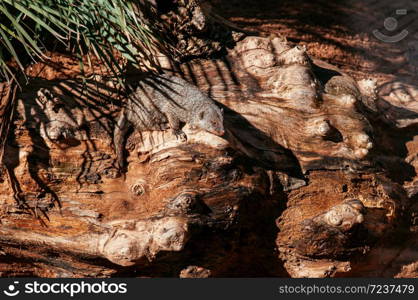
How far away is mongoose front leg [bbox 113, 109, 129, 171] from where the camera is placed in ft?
11.3

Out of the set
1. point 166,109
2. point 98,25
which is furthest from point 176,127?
point 98,25

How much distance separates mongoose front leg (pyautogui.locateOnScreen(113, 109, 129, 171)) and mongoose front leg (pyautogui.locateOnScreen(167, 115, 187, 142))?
1.03 feet

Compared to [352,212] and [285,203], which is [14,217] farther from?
[352,212]

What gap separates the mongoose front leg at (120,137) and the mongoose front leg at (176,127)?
1.03ft

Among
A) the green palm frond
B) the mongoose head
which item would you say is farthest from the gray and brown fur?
the green palm frond

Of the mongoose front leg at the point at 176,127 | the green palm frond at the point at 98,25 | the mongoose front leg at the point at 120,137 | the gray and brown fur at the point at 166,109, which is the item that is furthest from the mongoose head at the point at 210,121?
the green palm frond at the point at 98,25

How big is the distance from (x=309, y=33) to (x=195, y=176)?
3181 millimetres

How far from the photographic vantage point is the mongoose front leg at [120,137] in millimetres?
3436

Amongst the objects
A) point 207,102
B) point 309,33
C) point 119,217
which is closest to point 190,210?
point 119,217

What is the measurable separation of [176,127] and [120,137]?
401 mm

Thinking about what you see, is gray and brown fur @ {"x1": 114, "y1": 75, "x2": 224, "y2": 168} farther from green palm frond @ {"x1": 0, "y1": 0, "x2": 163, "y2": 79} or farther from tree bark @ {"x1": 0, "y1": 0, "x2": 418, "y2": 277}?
green palm frond @ {"x1": 0, "y1": 0, "x2": 163, "y2": 79}

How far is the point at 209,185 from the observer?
339 cm

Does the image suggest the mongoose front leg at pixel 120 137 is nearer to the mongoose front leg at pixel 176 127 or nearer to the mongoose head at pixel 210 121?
the mongoose front leg at pixel 176 127

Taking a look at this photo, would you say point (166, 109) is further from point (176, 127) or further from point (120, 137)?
point (120, 137)
